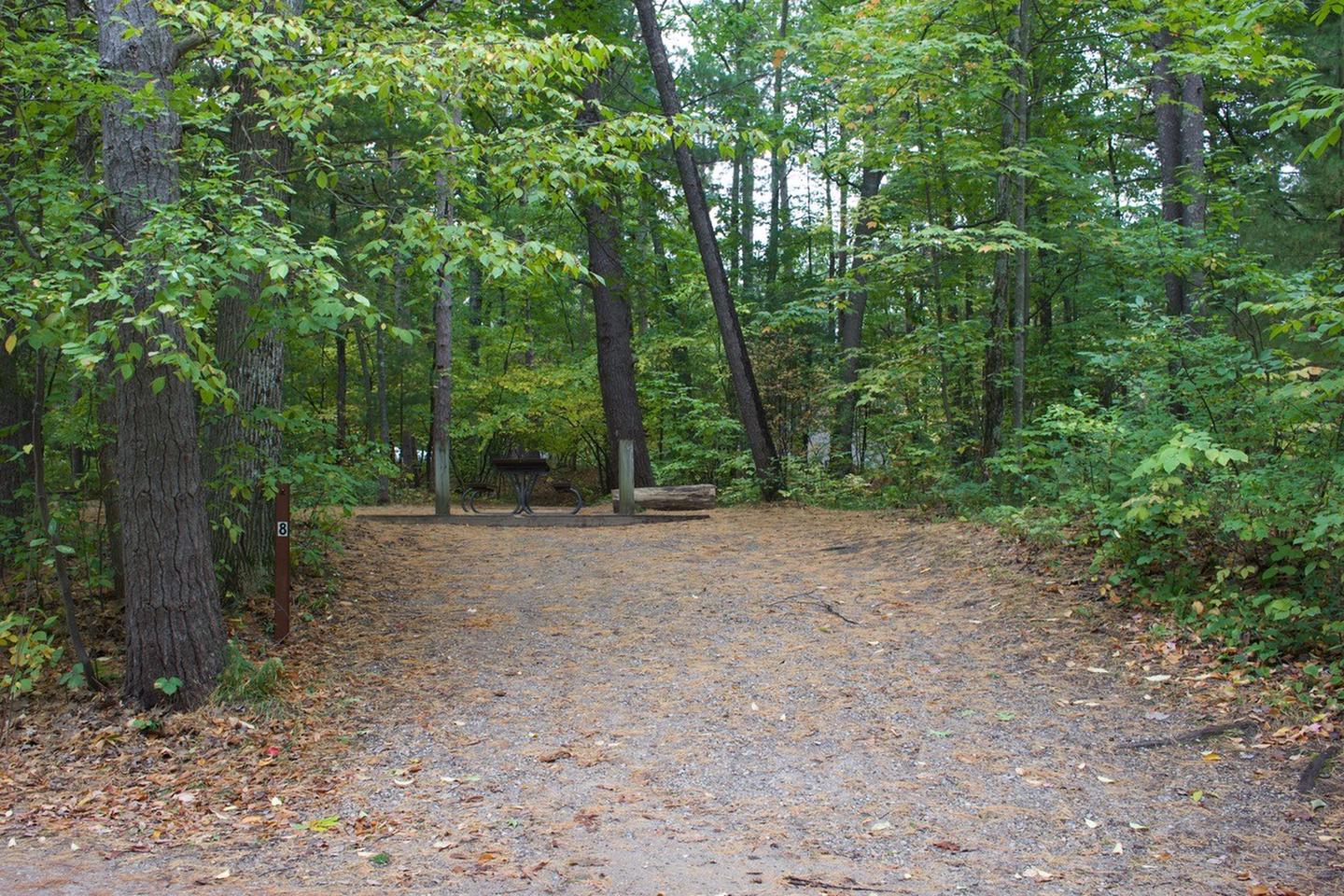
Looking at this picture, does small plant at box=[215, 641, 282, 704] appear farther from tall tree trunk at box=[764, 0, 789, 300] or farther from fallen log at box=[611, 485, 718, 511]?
tall tree trunk at box=[764, 0, 789, 300]

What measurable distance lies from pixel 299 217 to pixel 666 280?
622cm

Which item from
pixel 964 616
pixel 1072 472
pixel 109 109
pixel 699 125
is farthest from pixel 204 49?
pixel 1072 472

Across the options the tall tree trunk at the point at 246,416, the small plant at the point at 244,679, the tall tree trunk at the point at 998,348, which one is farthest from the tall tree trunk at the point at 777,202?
the small plant at the point at 244,679

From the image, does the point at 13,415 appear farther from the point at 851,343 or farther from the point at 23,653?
the point at 851,343

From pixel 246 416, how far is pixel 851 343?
1310 centimetres

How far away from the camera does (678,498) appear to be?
13.6 metres

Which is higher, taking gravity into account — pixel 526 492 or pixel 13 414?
pixel 13 414

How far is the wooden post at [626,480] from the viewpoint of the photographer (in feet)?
43.2

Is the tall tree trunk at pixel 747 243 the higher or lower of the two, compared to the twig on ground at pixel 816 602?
higher

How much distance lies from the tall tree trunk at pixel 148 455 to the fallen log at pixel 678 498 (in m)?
8.41

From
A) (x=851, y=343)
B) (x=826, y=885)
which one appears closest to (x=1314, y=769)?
(x=826, y=885)

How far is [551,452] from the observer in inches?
805

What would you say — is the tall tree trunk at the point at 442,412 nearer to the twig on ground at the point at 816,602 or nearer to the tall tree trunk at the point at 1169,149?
the twig on ground at the point at 816,602

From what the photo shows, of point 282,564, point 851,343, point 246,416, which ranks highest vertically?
point 851,343
